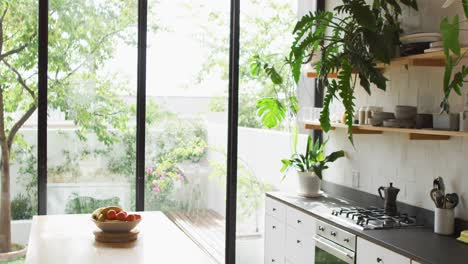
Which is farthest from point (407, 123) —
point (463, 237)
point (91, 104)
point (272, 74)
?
point (91, 104)

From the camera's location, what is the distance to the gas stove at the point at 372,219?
3611mm

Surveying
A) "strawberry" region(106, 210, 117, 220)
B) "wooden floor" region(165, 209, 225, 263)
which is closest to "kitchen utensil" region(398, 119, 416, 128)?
"strawberry" region(106, 210, 117, 220)

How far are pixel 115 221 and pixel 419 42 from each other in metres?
2.06

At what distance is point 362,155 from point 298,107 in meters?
0.91

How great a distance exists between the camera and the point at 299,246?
14.3ft

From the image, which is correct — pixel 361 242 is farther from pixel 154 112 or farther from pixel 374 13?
pixel 154 112

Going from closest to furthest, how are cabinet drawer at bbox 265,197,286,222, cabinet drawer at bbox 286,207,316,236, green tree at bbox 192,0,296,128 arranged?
cabinet drawer at bbox 286,207,316,236 → cabinet drawer at bbox 265,197,286,222 → green tree at bbox 192,0,296,128

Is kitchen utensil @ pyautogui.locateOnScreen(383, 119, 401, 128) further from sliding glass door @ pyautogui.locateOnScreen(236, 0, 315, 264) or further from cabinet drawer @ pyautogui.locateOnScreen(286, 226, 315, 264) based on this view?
sliding glass door @ pyautogui.locateOnScreen(236, 0, 315, 264)

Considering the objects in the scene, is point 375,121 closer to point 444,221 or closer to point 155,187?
point 444,221

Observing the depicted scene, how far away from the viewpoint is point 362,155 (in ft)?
15.0

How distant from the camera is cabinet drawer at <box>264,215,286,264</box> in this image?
466cm

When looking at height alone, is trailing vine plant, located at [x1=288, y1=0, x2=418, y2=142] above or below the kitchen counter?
above

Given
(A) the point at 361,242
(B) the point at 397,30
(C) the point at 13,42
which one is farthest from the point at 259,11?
(A) the point at 361,242

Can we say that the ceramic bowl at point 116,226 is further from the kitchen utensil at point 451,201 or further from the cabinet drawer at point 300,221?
the kitchen utensil at point 451,201
